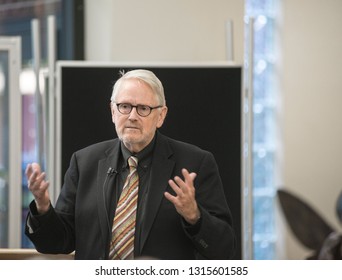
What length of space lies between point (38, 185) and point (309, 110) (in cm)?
165

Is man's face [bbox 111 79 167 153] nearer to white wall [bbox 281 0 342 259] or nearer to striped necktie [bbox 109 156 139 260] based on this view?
striped necktie [bbox 109 156 139 260]

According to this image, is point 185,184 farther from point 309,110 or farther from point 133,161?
point 309,110

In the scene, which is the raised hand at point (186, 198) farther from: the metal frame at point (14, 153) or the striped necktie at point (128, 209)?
the metal frame at point (14, 153)

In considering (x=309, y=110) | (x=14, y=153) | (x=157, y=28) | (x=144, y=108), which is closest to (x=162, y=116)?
(x=144, y=108)

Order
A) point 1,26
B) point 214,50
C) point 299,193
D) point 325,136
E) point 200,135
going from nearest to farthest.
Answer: point 200,135
point 214,50
point 325,136
point 1,26
point 299,193

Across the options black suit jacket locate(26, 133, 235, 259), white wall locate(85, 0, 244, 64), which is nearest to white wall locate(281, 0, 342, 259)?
white wall locate(85, 0, 244, 64)

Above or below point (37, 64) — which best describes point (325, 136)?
below

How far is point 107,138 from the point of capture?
934 millimetres

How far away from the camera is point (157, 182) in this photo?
2.97 feet

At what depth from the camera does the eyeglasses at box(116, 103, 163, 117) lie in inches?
34.8

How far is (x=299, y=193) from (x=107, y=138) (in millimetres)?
1380

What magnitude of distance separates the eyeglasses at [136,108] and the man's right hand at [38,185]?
0.16 meters
